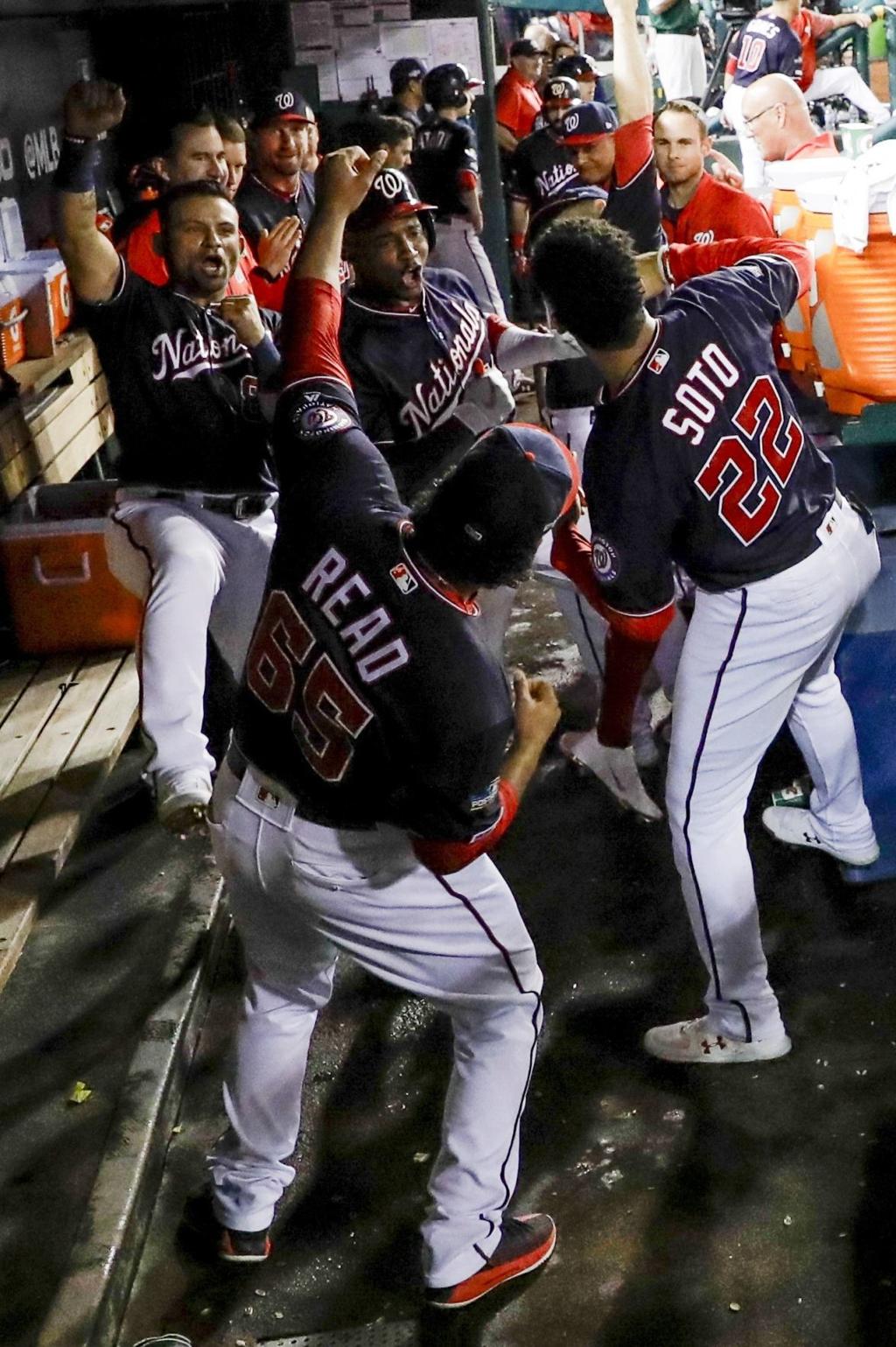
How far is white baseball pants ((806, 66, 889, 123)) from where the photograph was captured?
44.7ft

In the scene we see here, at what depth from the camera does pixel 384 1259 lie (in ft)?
11.1

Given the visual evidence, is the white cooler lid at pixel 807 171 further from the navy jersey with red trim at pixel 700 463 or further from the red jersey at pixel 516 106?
the red jersey at pixel 516 106

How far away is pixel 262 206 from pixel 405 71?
3.88 m

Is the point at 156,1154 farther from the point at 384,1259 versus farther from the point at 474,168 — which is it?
the point at 474,168

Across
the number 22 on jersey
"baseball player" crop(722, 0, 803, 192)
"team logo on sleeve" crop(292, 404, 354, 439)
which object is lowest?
the number 22 on jersey

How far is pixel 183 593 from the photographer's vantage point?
4605 millimetres

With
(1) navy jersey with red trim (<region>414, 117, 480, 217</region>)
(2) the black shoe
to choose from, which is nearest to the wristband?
(2) the black shoe

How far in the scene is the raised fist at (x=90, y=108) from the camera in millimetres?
4383

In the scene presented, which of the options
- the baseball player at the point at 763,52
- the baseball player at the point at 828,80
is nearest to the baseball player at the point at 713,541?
the baseball player at the point at 763,52

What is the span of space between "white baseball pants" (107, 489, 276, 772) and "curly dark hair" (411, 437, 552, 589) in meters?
1.98

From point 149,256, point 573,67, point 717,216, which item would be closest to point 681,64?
point 573,67

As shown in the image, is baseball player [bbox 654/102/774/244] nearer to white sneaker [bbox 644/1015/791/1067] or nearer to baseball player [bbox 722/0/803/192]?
white sneaker [bbox 644/1015/791/1067]

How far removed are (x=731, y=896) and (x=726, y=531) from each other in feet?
3.11

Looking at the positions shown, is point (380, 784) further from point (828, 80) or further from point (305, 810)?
point (828, 80)
